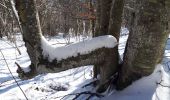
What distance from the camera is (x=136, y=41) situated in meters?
2.74

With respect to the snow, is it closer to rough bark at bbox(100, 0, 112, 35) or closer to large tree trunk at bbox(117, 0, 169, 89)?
large tree trunk at bbox(117, 0, 169, 89)

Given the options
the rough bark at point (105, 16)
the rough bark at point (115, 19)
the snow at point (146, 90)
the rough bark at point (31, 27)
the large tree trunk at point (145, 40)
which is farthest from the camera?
the rough bark at point (105, 16)

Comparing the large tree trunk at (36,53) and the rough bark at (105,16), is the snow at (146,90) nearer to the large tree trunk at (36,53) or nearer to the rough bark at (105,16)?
the large tree trunk at (36,53)

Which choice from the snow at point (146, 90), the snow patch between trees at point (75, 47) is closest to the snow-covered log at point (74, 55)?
the snow patch between trees at point (75, 47)

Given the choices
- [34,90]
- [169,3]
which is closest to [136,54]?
[169,3]

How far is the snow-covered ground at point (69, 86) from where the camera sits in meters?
2.75

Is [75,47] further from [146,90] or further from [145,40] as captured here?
[146,90]

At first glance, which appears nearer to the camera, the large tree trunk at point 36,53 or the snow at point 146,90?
the large tree trunk at point 36,53

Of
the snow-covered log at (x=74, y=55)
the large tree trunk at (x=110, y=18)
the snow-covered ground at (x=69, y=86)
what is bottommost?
the snow-covered ground at (x=69, y=86)

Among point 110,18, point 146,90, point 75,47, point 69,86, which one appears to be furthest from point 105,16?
point 69,86

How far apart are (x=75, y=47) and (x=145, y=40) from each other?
1.95ft

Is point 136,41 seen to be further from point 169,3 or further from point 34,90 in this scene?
point 34,90

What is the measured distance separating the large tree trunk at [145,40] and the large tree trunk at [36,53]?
0.75ft

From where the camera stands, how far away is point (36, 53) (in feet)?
8.59
